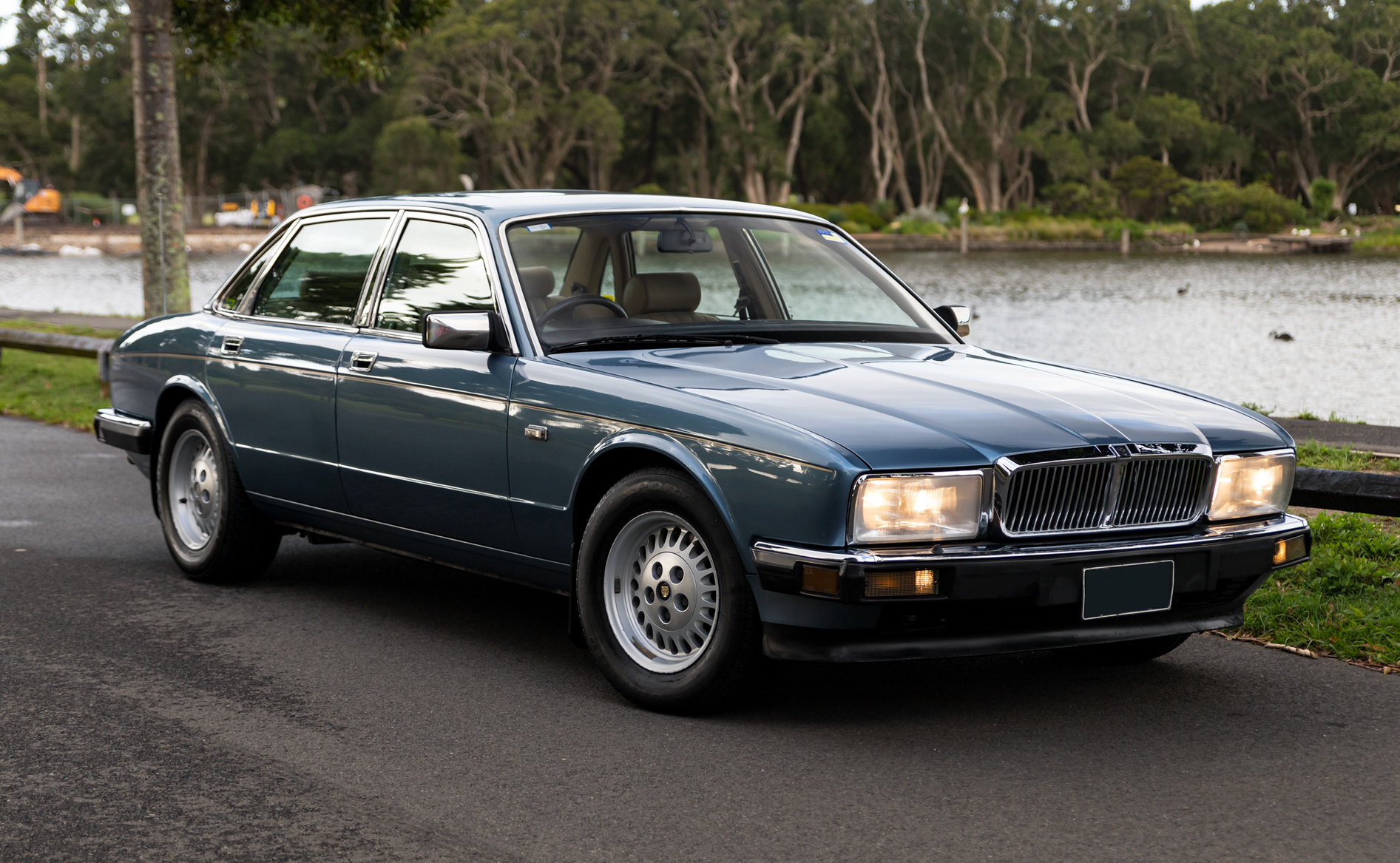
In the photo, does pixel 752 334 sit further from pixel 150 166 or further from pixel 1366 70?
pixel 1366 70

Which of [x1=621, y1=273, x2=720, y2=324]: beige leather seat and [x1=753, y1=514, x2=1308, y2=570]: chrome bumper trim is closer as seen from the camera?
[x1=753, y1=514, x2=1308, y2=570]: chrome bumper trim

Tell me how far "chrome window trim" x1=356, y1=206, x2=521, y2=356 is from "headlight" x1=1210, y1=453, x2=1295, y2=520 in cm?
222

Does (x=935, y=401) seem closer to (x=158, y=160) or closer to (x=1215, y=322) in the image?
(x=158, y=160)

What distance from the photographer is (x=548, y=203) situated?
5684 mm

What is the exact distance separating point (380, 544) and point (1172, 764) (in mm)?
2953

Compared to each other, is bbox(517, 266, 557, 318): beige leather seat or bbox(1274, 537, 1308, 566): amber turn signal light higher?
bbox(517, 266, 557, 318): beige leather seat

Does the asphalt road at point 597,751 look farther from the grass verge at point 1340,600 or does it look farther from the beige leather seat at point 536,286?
the beige leather seat at point 536,286

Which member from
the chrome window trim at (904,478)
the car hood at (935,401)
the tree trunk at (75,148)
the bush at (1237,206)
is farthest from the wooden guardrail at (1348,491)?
the tree trunk at (75,148)

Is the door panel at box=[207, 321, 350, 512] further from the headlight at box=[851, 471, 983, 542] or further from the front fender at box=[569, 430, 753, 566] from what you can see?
the headlight at box=[851, 471, 983, 542]

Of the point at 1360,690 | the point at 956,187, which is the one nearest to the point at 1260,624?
the point at 1360,690

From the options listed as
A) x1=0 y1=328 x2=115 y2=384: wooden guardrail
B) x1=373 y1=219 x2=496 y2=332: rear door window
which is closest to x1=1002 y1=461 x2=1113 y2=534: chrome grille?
x1=373 y1=219 x2=496 y2=332: rear door window

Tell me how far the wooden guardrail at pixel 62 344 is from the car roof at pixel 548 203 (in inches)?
270

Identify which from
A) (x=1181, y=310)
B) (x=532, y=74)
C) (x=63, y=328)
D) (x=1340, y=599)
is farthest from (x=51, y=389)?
(x=532, y=74)

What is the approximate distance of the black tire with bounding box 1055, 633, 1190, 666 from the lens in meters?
5.24
